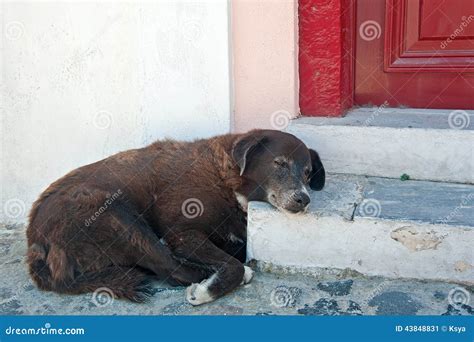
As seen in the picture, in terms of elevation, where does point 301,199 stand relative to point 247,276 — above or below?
above

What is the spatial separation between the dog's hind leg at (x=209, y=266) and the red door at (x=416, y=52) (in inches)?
75.4

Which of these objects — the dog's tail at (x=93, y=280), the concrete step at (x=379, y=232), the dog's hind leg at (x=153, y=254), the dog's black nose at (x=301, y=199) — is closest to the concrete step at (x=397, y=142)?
the concrete step at (x=379, y=232)

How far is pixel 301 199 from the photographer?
3.86m

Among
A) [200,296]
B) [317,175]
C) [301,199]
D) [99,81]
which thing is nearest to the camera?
[200,296]

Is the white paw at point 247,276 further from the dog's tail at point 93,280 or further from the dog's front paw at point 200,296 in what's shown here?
the dog's tail at point 93,280

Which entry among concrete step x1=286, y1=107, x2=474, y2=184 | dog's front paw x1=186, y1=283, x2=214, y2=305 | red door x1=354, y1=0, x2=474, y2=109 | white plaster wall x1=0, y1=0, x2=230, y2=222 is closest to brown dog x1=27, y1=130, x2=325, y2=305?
dog's front paw x1=186, y1=283, x2=214, y2=305

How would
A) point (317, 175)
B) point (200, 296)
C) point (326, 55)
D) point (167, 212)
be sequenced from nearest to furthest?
point (200, 296)
point (167, 212)
point (317, 175)
point (326, 55)

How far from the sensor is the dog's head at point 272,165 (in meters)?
4.14

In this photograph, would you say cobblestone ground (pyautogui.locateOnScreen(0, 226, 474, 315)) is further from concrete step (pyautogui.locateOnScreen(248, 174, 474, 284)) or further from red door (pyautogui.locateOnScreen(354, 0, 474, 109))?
red door (pyautogui.locateOnScreen(354, 0, 474, 109))

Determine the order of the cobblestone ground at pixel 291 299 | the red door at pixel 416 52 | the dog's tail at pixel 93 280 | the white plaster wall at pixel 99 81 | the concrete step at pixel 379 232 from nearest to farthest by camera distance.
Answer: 1. the cobblestone ground at pixel 291 299
2. the concrete step at pixel 379 232
3. the dog's tail at pixel 93 280
4. the red door at pixel 416 52
5. the white plaster wall at pixel 99 81

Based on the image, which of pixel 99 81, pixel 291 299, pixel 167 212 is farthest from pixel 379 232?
pixel 99 81

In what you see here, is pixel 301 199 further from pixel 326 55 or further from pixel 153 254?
pixel 326 55

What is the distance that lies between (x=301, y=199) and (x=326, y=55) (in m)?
1.37

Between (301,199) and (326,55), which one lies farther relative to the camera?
(326,55)
